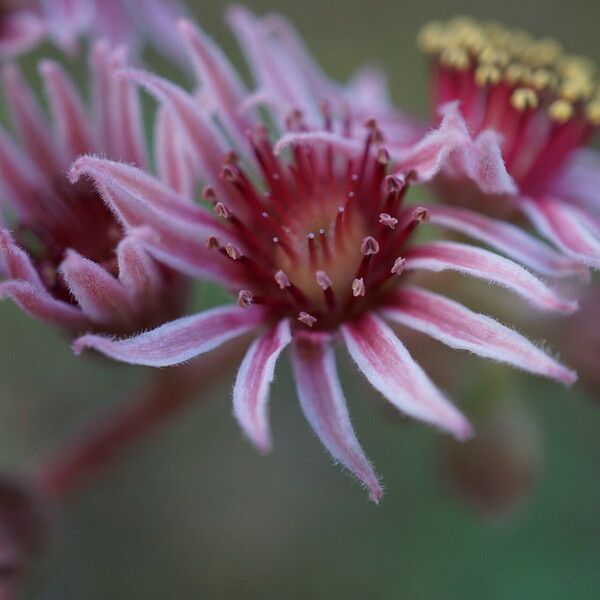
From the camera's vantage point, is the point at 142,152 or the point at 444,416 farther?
the point at 142,152

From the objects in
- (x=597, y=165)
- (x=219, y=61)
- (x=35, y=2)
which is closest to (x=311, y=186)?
(x=219, y=61)

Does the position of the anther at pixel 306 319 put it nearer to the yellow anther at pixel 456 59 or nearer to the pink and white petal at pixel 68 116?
the pink and white petal at pixel 68 116

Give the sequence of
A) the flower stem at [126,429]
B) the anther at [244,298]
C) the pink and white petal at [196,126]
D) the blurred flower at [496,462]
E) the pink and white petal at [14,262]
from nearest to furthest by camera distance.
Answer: the pink and white petal at [14,262]
the anther at [244,298]
the pink and white petal at [196,126]
the flower stem at [126,429]
the blurred flower at [496,462]

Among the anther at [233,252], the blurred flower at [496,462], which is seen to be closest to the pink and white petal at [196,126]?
the anther at [233,252]

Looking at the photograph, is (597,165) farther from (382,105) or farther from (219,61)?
(219,61)

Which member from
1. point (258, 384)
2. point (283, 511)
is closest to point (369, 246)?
point (258, 384)

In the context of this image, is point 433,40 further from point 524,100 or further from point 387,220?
point 387,220

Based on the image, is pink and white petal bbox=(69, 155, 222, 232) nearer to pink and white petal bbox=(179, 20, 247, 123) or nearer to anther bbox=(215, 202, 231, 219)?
anther bbox=(215, 202, 231, 219)
